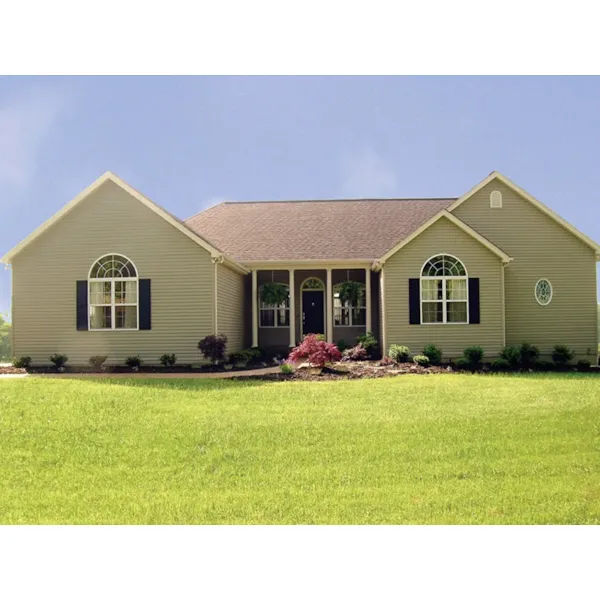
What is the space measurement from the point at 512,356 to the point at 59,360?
40.2 ft

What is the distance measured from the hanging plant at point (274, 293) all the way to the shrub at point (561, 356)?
28.5 ft

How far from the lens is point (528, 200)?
1991 cm

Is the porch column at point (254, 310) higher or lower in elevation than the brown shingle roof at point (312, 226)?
lower

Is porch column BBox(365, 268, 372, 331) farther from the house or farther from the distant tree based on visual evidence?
the distant tree

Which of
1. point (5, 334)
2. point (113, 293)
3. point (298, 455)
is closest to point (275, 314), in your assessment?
point (113, 293)

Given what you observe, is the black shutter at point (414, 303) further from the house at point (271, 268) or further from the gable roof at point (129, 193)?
the gable roof at point (129, 193)

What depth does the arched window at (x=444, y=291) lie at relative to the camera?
18484 millimetres

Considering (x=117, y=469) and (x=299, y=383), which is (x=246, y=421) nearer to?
(x=117, y=469)

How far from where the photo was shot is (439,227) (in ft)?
60.4

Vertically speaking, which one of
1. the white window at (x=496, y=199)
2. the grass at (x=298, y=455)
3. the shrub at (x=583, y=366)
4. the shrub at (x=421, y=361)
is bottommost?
the grass at (x=298, y=455)

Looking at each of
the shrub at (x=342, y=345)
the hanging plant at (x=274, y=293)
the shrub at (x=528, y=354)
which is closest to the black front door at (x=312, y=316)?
the hanging plant at (x=274, y=293)

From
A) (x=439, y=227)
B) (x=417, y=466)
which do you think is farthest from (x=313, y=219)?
(x=417, y=466)

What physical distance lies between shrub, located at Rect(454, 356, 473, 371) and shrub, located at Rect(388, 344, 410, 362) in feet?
4.44

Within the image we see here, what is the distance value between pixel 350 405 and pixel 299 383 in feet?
9.90
